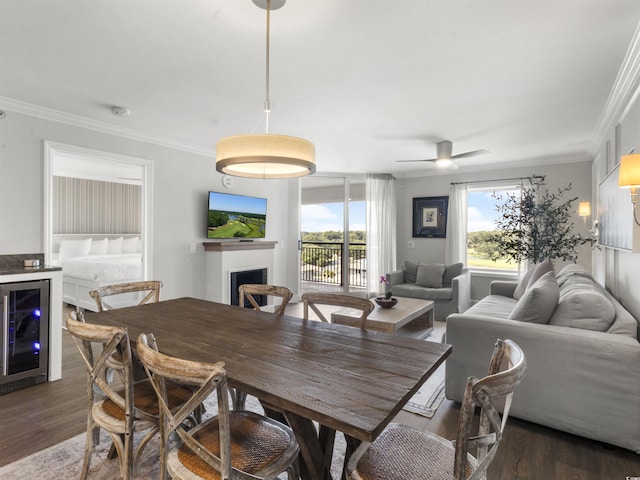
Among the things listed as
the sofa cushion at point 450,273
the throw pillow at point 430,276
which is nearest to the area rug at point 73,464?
the throw pillow at point 430,276

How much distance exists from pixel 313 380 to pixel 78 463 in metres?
1.61

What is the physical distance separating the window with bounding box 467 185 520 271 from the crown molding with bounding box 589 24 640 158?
7.32 feet

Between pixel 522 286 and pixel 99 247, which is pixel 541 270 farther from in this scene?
pixel 99 247

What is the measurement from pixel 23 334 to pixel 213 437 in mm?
2613

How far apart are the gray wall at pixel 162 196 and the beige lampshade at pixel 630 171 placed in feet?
14.7

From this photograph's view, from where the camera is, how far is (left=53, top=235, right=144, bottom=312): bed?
5113mm

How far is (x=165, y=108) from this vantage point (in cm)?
335

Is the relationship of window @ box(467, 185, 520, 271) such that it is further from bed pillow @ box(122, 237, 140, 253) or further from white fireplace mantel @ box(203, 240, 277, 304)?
bed pillow @ box(122, 237, 140, 253)

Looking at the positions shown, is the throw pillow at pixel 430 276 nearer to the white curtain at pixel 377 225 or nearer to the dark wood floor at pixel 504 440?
the white curtain at pixel 377 225

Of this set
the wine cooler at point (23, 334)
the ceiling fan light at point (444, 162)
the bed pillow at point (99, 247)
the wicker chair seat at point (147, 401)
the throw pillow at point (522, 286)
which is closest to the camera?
the wicker chair seat at point (147, 401)

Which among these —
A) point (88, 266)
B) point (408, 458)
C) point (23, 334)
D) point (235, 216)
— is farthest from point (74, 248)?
point (408, 458)

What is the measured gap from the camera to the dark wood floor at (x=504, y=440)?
1854 mm

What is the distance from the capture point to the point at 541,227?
535cm

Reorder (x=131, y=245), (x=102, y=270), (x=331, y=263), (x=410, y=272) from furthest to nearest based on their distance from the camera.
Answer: (x=331, y=263), (x=131, y=245), (x=410, y=272), (x=102, y=270)
